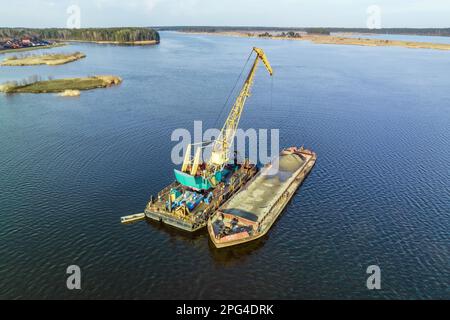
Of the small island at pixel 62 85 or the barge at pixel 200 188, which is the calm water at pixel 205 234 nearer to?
the barge at pixel 200 188

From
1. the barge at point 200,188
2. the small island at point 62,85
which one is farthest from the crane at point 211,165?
the small island at point 62,85

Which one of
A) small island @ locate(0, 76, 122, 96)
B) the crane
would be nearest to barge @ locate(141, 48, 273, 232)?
the crane

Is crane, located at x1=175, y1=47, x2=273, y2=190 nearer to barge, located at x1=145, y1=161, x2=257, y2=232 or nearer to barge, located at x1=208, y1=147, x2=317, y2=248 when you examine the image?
barge, located at x1=145, y1=161, x2=257, y2=232

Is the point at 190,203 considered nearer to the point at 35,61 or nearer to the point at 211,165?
the point at 211,165

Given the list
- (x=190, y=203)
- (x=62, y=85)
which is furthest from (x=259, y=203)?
(x=62, y=85)
